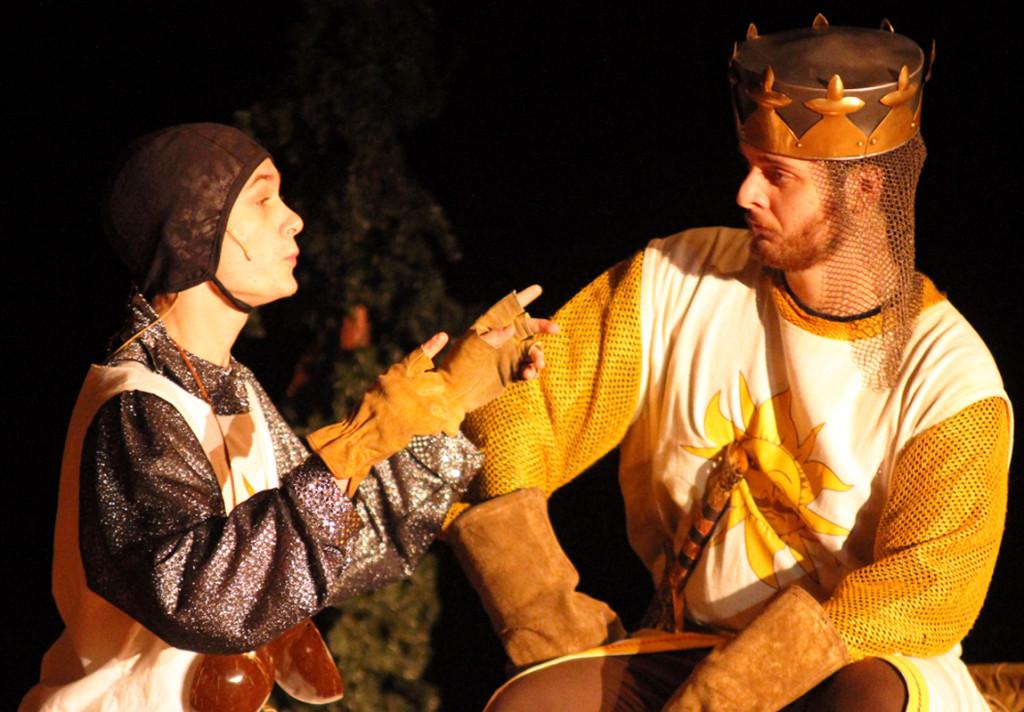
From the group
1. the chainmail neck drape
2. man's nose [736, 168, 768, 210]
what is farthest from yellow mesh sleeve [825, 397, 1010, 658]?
man's nose [736, 168, 768, 210]

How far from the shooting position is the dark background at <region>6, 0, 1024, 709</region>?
11.5 feet

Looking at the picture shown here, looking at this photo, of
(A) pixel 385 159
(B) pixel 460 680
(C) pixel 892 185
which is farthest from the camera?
(B) pixel 460 680

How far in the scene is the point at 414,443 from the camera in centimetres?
300

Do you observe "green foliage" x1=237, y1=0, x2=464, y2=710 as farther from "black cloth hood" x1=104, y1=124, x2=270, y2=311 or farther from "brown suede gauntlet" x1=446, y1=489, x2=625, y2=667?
"black cloth hood" x1=104, y1=124, x2=270, y2=311

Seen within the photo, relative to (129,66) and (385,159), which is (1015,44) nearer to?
(385,159)

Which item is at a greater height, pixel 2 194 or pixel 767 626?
Result: pixel 2 194

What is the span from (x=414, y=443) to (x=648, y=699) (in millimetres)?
635

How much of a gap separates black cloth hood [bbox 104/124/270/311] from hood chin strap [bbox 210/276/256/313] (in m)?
0.04

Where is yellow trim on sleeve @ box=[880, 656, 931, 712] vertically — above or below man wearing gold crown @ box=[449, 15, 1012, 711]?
below

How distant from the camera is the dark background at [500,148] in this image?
3500 mm

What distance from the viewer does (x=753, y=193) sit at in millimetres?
2855

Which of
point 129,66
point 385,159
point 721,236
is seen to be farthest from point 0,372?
point 721,236

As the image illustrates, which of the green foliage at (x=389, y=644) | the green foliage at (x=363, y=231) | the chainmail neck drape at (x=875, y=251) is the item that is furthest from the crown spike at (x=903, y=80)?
the green foliage at (x=389, y=644)

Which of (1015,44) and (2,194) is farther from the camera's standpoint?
(2,194)
